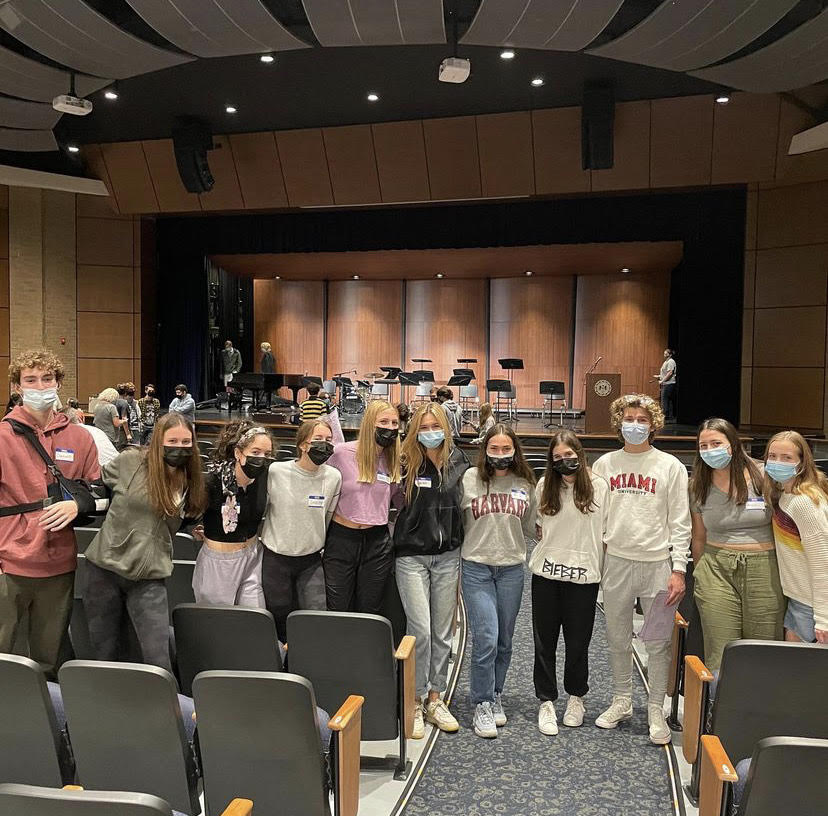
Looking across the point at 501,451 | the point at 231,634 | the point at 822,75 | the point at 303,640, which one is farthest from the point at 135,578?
the point at 822,75

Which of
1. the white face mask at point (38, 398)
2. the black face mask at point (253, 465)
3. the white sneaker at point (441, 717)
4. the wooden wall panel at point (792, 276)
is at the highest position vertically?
the wooden wall panel at point (792, 276)

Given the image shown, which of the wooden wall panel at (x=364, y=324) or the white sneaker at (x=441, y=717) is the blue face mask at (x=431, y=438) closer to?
the white sneaker at (x=441, y=717)

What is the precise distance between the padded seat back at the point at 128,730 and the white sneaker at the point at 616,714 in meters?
1.82

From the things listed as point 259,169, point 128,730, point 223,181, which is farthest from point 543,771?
point 223,181

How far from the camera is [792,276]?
1101cm

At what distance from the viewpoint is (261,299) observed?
56.6 feet

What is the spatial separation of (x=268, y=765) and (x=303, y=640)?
0.54 metres

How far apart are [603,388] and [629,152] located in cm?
338

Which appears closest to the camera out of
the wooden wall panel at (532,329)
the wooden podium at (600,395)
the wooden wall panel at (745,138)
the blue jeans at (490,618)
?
the blue jeans at (490,618)

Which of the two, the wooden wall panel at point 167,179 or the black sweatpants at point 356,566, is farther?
the wooden wall panel at point 167,179

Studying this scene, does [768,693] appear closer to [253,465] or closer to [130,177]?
[253,465]

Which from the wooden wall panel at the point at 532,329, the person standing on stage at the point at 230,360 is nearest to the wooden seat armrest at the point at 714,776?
the person standing on stage at the point at 230,360

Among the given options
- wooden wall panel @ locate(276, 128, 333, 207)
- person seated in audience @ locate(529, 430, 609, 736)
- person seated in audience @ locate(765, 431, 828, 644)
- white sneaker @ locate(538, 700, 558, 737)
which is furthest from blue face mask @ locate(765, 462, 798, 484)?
wooden wall panel @ locate(276, 128, 333, 207)

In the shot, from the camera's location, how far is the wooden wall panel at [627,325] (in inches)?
594
